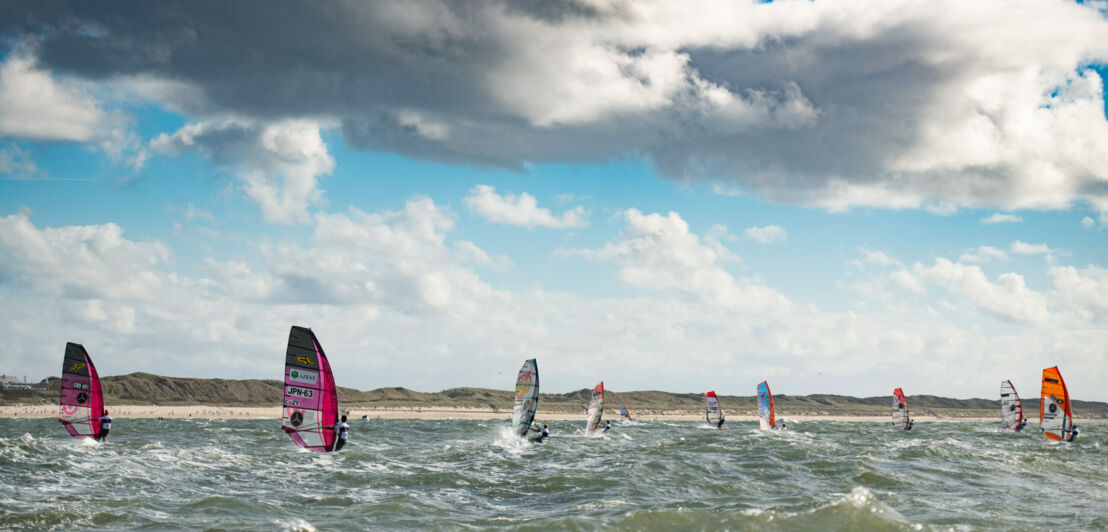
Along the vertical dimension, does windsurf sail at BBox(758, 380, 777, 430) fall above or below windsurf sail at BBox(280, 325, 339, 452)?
below

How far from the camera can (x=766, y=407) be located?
154 ft

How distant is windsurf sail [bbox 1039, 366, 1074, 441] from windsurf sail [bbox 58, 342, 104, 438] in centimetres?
3998

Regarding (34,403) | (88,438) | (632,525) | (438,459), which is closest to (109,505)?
(632,525)

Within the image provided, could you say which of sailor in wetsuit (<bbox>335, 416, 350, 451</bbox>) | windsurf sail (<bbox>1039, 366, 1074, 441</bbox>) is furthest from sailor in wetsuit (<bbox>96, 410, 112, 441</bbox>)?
windsurf sail (<bbox>1039, 366, 1074, 441</bbox>)

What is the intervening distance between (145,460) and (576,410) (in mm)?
92341

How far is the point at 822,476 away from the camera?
21.4 m

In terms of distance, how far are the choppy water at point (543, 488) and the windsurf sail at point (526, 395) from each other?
194 centimetres

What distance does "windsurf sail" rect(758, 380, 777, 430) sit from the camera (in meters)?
45.8

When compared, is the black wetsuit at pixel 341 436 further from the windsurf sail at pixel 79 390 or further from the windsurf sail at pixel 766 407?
the windsurf sail at pixel 766 407

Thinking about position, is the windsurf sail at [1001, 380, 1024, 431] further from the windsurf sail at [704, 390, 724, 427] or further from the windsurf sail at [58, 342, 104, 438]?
the windsurf sail at [58, 342, 104, 438]

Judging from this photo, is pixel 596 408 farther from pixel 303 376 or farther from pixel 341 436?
pixel 303 376

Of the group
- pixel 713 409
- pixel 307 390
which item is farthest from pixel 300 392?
pixel 713 409

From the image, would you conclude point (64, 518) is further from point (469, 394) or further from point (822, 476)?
point (469, 394)

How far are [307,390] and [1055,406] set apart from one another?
33.2 m
